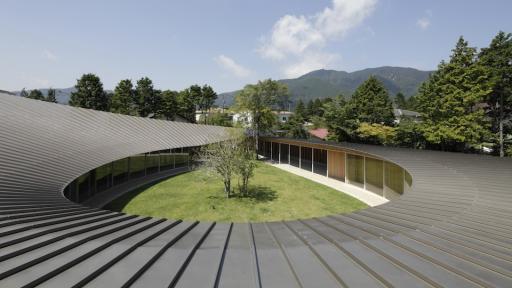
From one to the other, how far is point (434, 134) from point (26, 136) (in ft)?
106

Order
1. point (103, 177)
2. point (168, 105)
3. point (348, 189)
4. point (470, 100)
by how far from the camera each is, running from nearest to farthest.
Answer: point (103, 177) < point (348, 189) < point (470, 100) < point (168, 105)

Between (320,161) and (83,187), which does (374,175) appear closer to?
(320,161)

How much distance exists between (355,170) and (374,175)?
2582mm

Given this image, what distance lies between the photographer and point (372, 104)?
40344 mm

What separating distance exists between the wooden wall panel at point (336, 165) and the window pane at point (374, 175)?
11.5 feet

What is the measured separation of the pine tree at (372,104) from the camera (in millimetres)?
39834

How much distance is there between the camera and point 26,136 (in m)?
13.8

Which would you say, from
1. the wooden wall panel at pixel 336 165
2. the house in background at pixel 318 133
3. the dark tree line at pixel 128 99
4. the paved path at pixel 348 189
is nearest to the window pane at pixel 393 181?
the paved path at pixel 348 189

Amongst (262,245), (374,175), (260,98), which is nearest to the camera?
(262,245)

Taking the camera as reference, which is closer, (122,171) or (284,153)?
(122,171)

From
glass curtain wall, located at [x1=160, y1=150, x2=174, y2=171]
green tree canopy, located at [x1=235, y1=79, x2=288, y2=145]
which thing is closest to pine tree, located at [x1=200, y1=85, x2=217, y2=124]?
green tree canopy, located at [x1=235, y1=79, x2=288, y2=145]

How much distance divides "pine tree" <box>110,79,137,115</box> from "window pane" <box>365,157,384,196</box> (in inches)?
2102

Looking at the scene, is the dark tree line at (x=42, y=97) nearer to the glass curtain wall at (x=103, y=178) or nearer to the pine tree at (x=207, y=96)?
the pine tree at (x=207, y=96)

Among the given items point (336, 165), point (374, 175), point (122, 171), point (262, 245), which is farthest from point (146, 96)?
point (262, 245)
